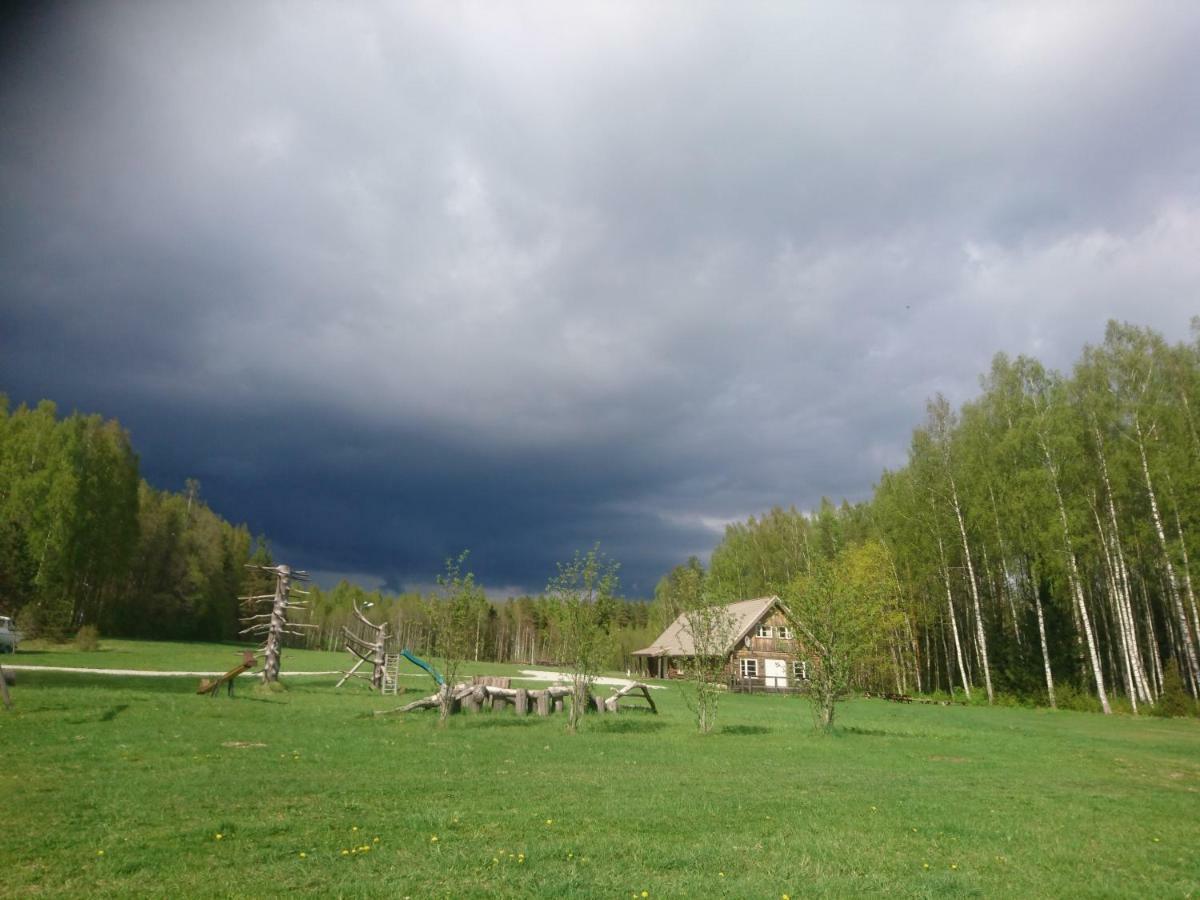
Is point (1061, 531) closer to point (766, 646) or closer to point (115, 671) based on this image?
point (766, 646)

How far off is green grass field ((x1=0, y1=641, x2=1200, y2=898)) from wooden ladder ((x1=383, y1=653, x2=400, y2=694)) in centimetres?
1444

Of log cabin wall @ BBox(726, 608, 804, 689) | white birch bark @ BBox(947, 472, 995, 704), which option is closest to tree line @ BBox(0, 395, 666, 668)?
log cabin wall @ BBox(726, 608, 804, 689)

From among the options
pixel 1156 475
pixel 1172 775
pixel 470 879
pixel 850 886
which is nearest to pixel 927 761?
pixel 1172 775

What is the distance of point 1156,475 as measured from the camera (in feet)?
105

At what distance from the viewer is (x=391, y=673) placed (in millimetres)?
35625

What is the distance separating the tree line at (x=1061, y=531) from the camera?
108 feet

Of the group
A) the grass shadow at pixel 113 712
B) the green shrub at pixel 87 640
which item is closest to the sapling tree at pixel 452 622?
the grass shadow at pixel 113 712

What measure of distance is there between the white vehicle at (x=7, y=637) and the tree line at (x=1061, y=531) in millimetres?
37126

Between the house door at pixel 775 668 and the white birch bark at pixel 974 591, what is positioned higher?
the white birch bark at pixel 974 591

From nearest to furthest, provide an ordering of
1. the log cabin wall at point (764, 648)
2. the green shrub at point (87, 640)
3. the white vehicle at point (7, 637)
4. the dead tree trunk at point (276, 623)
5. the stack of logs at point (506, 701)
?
1. the stack of logs at point (506, 701)
2. the dead tree trunk at point (276, 623)
3. the white vehicle at point (7, 637)
4. the green shrub at point (87, 640)
5. the log cabin wall at point (764, 648)

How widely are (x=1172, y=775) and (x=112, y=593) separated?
8241 cm

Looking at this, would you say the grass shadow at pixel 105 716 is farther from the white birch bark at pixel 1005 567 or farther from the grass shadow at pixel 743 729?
the white birch bark at pixel 1005 567

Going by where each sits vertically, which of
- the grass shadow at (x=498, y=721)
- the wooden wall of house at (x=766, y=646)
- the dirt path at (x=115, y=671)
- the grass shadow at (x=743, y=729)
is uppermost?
the wooden wall of house at (x=766, y=646)

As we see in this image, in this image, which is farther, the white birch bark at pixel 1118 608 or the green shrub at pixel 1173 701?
the white birch bark at pixel 1118 608
